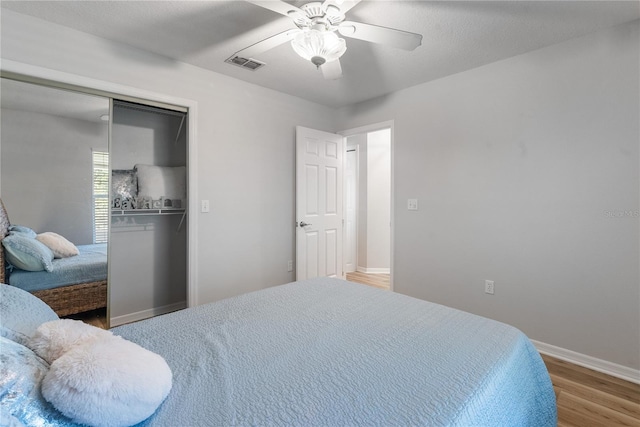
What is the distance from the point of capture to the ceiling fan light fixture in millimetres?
1591

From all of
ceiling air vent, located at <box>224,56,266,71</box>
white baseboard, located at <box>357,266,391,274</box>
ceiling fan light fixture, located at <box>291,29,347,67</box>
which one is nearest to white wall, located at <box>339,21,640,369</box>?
ceiling air vent, located at <box>224,56,266,71</box>

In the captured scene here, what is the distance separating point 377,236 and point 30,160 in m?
4.20

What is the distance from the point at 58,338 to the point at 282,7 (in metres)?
1.61

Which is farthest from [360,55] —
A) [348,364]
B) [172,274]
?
[172,274]

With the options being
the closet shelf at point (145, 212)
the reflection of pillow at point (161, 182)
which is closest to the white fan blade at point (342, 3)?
the reflection of pillow at point (161, 182)

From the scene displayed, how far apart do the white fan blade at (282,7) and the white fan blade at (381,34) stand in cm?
23

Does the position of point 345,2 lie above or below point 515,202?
above

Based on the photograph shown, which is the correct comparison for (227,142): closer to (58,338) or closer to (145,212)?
(145,212)

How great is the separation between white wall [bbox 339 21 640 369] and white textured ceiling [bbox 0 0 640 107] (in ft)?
0.80

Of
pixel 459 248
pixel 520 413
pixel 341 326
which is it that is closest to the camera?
pixel 520 413

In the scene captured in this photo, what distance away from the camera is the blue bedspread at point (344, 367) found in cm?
81

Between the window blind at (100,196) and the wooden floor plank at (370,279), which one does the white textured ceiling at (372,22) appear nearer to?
the window blind at (100,196)

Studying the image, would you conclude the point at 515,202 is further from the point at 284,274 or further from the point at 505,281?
the point at 284,274

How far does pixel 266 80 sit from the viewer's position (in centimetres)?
298
